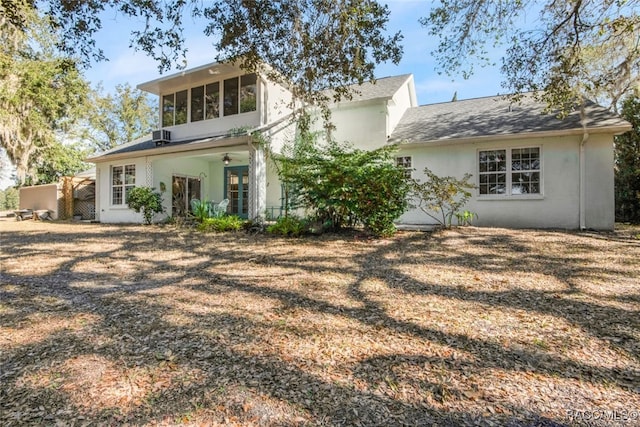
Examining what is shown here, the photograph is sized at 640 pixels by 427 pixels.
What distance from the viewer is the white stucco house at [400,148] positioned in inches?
384

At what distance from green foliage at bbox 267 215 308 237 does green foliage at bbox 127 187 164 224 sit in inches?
229

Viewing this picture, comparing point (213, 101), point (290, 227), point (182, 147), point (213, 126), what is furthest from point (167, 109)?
point (290, 227)

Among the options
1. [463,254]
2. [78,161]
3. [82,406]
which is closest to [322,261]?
[463,254]

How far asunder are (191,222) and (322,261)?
25.0 ft

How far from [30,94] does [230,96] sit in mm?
13798

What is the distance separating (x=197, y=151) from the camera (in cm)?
1221

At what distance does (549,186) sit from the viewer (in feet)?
33.0

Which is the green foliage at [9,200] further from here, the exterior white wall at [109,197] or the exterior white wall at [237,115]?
the exterior white wall at [237,115]

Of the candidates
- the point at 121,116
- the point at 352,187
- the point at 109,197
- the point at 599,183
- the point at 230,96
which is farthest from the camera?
the point at 121,116

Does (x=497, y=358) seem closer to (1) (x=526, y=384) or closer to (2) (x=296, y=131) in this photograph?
(1) (x=526, y=384)

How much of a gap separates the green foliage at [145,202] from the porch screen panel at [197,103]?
131 inches

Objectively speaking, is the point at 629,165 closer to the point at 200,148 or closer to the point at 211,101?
the point at 200,148

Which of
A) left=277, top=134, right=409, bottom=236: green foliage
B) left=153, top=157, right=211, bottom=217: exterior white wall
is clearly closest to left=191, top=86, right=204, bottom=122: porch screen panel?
left=153, top=157, right=211, bottom=217: exterior white wall

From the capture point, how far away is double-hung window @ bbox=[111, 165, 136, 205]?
14375 mm
